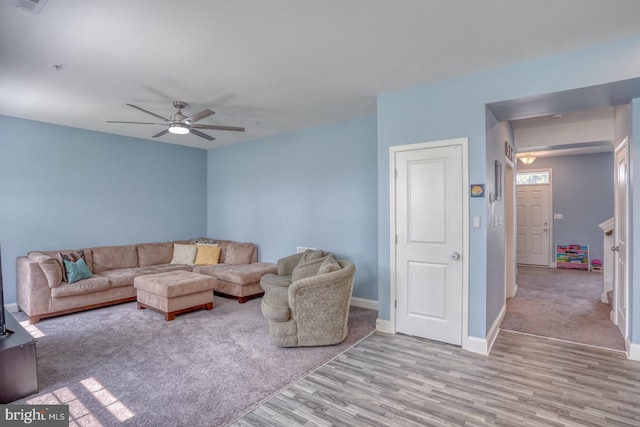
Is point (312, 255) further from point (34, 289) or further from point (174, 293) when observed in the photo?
point (34, 289)

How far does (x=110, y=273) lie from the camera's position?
5.04 meters

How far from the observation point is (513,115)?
3.54m

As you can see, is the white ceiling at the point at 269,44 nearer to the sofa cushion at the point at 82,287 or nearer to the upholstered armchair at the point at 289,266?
the upholstered armchair at the point at 289,266

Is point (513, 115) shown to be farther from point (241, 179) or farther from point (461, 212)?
point (241, 179)

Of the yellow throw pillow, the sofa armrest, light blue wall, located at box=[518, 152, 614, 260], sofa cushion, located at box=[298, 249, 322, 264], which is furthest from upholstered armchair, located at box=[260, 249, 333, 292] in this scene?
light blue wall, located at box=[518, 152, 614, 260]

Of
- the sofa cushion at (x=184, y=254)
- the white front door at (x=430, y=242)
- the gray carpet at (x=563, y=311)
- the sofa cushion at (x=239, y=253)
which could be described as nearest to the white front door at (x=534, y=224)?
the gray carpet at (x=563, y=311)

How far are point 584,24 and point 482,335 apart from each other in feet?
8.76

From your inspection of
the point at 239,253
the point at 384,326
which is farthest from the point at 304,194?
the point at 384,326

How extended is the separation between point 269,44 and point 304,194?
9.86 feet

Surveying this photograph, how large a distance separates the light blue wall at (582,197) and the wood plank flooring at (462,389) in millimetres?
5537

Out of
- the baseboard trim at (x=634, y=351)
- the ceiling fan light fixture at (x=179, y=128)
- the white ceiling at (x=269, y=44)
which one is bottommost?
the baseboard trim at (x=634, y=351)

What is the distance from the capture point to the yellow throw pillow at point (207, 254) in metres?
5.99

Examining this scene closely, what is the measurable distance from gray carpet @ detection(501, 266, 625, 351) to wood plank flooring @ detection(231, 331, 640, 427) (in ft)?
1.27

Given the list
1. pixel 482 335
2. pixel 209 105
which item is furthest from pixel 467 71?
pixel 209 105
